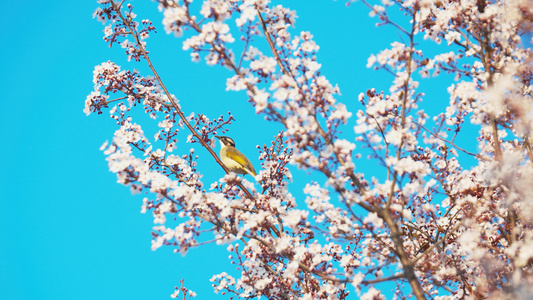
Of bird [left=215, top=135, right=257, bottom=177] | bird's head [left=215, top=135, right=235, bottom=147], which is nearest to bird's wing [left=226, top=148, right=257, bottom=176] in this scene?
bird [left=215, top=135, right=257, bottom=177]

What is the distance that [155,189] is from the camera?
5328 mm

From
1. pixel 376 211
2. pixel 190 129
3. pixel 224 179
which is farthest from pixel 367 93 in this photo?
pixel 190 129

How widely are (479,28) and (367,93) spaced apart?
1588 millimetres

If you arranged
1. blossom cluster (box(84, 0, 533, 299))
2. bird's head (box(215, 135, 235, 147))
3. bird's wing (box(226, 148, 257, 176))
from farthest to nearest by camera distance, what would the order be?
bird's head (box(215, 135, 235, 147))
bird's wing (box(226, 148, 257, 176))
blossom cluster (box(84, 0, 533, 299))

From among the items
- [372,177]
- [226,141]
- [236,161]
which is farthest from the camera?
[226,141]

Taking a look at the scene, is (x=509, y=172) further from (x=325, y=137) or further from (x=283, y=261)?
(x=283, y=261)

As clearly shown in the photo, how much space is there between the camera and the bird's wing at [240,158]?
10281mm

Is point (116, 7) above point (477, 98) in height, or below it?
above

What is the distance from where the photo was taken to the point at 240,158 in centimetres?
1034

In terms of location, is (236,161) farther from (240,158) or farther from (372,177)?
(372,177)

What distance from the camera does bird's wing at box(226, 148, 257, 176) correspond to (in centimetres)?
1028

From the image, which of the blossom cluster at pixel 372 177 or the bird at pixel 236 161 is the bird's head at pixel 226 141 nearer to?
the bird at pixel 236 161

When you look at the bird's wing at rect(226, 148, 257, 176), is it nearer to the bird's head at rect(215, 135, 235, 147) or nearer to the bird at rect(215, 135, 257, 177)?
the bird at rect(215, 135, 257, 177)

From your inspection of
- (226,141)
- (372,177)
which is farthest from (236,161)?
(372,177)
